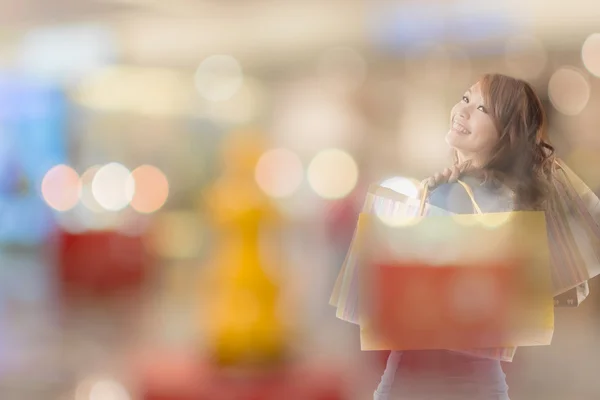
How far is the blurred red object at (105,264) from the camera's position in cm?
271

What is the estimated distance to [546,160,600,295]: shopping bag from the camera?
2.08 ft

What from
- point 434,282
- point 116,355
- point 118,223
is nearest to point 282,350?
point 116,355

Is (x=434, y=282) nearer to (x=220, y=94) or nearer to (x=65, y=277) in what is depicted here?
(x=220, y=94)

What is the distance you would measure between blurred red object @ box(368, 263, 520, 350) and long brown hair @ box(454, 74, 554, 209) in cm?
7

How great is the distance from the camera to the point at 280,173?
1654 millimetres

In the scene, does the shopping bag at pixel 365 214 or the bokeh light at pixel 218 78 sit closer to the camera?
the shopping bag at pixel 365 214

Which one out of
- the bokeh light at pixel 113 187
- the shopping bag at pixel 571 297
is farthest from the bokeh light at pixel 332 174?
the bokeh light at pixel 113 187

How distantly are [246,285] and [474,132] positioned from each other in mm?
1067

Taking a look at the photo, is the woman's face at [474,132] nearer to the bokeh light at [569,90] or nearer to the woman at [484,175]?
the woman at [484,175]

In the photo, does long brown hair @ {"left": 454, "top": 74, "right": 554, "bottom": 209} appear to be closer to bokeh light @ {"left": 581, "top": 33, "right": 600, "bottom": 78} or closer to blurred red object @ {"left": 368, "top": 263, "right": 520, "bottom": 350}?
blurred red object @ {"left": 368, "top": 263, "right": 520, "bottom": 350}

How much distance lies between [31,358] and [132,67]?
113 centimetres

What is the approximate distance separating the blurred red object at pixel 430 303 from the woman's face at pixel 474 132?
11 centimetres

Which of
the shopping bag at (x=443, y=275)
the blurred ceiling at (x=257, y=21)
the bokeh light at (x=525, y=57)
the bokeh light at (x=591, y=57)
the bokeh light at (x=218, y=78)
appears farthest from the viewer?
the bokeh light at (x=218, y=78)

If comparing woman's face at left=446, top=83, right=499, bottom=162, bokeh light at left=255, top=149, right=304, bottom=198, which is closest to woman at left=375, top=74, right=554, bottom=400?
woman's face at left=446, top=83, right=499, bottom=162
